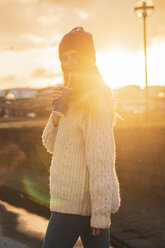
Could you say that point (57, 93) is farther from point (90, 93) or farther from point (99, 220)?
point (99, 220)

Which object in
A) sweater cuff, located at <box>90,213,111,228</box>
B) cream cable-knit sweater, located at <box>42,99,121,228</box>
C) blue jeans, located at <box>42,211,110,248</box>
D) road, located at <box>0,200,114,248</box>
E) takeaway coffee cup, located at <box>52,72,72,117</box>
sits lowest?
road, located at <box>0,200,114,248</box>

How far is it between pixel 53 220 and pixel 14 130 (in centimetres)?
998

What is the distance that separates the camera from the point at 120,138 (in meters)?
7.93

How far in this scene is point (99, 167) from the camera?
2.26 meters

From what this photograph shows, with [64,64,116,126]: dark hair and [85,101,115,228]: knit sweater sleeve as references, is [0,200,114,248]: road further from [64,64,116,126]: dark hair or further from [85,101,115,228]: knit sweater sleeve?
[64,64,116,126]: dark hair

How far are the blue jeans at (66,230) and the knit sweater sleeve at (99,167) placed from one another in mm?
132

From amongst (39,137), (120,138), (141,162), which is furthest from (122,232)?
(39,137)

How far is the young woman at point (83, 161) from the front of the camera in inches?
89.0

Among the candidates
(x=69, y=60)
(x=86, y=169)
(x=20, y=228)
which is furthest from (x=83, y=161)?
(x=20, y=228)

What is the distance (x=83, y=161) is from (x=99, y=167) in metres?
0.14

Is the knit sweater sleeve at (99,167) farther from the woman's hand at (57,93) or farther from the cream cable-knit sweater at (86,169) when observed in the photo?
the woman's hand at (57,93)

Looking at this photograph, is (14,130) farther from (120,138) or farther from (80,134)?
(80,134)

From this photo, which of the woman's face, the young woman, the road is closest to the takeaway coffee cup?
the young woman

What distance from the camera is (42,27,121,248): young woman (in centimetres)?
226
